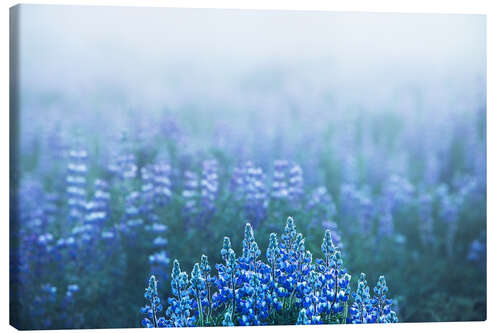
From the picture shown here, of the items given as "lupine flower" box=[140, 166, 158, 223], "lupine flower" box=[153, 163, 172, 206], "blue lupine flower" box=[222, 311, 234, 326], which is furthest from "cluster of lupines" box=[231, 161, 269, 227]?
"blue lupine flower" box=[222, 311, 234, 326]

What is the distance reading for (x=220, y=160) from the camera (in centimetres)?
651

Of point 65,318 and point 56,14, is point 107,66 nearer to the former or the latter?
point 56,14

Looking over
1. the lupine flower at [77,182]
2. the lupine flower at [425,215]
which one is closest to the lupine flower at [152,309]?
the lupine flower at [77,182]

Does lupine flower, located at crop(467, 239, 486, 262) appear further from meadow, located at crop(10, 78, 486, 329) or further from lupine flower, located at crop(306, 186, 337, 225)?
lupine flower, located at crop(306, 186, 337, 225)

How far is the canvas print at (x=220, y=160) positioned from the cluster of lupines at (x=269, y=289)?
0.01m

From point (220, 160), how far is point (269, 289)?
4.40 feet

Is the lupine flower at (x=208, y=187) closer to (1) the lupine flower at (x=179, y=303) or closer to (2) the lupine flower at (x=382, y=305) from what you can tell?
(1) the lupine flower at (x=179, y=303)

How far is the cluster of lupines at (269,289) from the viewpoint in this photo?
5512 mm

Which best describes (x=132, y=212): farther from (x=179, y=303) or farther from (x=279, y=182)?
(x=279, y=182)

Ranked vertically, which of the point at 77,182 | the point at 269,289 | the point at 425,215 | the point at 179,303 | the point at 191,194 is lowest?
the point at 179,303

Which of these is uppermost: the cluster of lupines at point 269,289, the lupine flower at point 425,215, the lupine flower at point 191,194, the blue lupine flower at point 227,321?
the lupine flower at point 191,194

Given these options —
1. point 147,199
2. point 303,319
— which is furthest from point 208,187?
point 303,319

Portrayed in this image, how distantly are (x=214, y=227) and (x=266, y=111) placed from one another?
1.05 meters

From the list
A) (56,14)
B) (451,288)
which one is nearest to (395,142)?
(451,288)
